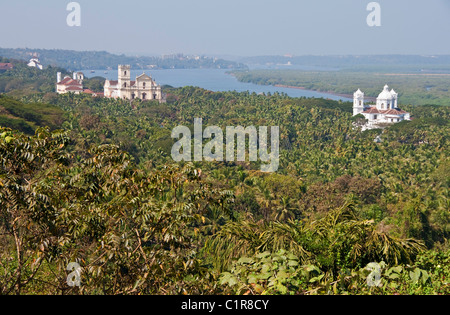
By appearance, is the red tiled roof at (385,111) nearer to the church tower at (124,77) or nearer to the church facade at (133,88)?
the church facade at (133,88)

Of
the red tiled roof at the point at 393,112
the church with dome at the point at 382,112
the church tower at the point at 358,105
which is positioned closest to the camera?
the church with dome at the point at 382,112

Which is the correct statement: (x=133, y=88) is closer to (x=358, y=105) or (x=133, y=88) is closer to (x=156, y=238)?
(x=358, y=105)

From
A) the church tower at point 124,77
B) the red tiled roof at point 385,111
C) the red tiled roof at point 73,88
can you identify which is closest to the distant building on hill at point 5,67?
the red tiled roof at point 73,88

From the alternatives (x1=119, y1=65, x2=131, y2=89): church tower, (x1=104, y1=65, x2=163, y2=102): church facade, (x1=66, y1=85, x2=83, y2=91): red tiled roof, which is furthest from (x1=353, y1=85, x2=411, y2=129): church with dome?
(x1=66, y1=85, x2=83, y2=91): red tiled roof

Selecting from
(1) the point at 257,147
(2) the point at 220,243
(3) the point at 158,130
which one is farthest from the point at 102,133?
(2) the point at 220,243

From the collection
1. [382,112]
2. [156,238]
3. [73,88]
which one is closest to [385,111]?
[382,112]
